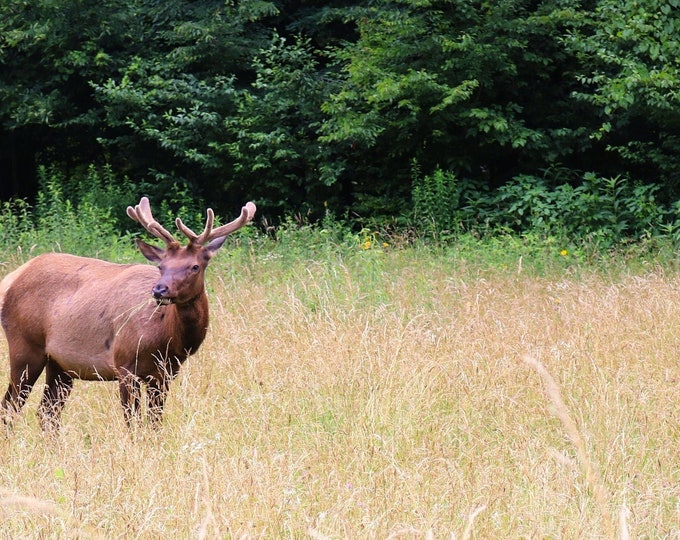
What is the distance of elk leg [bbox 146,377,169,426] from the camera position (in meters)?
4.88

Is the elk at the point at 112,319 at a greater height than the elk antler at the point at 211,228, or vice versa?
the elk antler at the point at 211,228

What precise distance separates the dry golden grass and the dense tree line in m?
5.72

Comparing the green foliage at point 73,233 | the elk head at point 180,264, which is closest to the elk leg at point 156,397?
the elk head at point 180,264

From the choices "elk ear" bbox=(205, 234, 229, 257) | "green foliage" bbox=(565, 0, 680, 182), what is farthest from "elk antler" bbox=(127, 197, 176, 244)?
"green foliage" bbox=(565, 0, 680, 182)

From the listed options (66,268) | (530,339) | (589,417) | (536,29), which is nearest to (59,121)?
(536,29)

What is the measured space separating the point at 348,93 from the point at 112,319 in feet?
27.5

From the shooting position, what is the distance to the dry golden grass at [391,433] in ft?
11.1

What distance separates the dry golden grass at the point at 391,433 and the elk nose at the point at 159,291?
456 mm

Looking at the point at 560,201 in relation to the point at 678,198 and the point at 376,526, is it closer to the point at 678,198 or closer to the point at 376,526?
the point at 678,198

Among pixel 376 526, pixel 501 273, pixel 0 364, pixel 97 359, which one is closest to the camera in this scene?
pixel 376 526

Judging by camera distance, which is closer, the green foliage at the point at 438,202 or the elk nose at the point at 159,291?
the elk nose at the point at 159,291

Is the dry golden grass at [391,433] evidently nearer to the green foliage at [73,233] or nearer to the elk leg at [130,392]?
the elk leg at [130,392]

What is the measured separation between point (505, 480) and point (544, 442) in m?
0.63

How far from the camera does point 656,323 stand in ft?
20.5
